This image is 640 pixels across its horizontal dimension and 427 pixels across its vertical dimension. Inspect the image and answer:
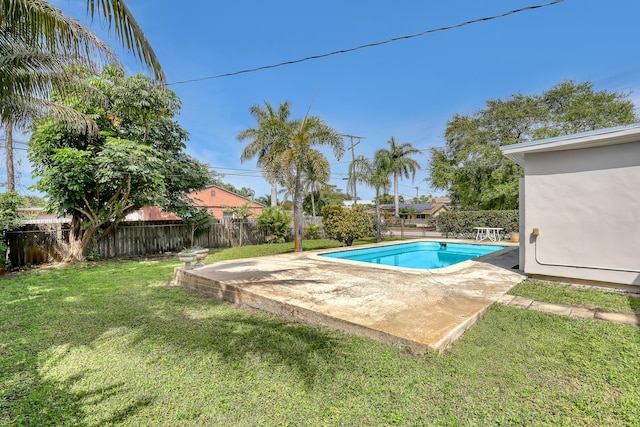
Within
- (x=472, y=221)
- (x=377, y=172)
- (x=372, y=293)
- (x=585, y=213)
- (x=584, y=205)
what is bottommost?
(x=372, y=293)

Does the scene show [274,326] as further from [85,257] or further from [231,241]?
[231,241]

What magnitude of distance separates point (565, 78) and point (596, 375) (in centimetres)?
2598

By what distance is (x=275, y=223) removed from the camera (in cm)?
1505

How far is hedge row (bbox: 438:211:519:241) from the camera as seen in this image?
595 inches

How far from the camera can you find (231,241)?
14438 millimetres

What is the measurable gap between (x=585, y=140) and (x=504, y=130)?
19.9 metres

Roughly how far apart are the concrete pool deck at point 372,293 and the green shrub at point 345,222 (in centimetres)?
484

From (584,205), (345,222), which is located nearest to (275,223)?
(345,222)

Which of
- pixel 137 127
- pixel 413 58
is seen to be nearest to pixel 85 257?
pixel 137 127

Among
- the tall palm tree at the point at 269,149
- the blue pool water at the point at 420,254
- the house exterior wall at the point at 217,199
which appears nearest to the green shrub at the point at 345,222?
the blue pool water at the point at 420,254

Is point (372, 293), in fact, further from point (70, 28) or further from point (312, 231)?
point (312, 231)

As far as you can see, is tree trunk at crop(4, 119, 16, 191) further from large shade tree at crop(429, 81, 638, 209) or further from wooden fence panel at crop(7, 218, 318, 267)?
large shade tree at crop(429, 81, 638, 209)

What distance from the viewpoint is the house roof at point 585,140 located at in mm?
4723

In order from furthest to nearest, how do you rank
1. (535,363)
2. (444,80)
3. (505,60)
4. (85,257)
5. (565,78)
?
(565,78) → (444,80) → (505,60) → (85,257) → (535,363)
